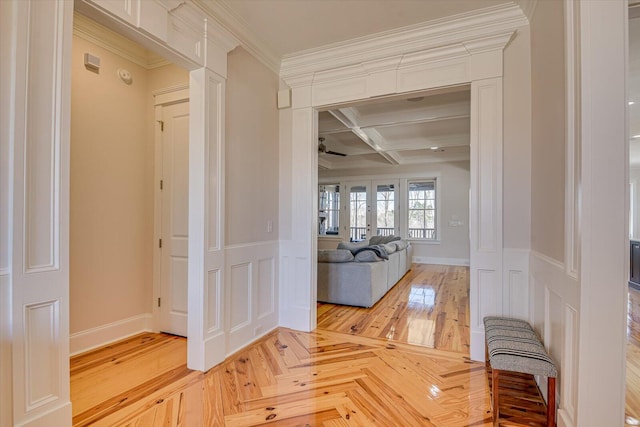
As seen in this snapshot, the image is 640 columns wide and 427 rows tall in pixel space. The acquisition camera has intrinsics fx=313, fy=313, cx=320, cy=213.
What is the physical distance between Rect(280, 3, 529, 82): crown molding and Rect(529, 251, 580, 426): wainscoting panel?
182cm

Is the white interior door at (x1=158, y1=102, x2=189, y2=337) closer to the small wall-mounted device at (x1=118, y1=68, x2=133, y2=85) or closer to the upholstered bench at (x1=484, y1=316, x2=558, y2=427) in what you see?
the small wall-mounted device at (x1=118, y1=68, x2=133, y2=85)

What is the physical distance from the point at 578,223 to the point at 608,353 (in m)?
0.58

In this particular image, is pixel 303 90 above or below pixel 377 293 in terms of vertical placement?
above

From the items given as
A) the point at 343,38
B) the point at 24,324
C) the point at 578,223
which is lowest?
the point at 24,324

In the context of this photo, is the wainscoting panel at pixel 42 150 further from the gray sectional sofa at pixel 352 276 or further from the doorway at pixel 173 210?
the gray sectional sofa at pixel 352 276

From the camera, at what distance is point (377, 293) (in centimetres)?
444

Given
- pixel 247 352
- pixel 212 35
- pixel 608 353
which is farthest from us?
pixel 247 352

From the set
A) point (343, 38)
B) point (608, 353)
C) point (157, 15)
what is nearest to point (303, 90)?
point (343, 38)

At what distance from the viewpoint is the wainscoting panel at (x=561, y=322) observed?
1502 millimetres

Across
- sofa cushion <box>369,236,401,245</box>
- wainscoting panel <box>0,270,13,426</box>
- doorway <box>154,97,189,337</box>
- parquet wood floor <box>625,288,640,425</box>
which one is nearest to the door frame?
doorway <box>154,97,189,337</box>

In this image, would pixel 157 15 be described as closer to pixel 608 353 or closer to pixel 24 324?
pixel 24 324

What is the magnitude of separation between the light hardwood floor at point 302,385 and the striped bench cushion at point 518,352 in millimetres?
352

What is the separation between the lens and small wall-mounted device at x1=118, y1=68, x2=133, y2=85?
3.04m

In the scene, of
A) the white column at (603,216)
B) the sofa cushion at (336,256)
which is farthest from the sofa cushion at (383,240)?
the white column at (603,216)
